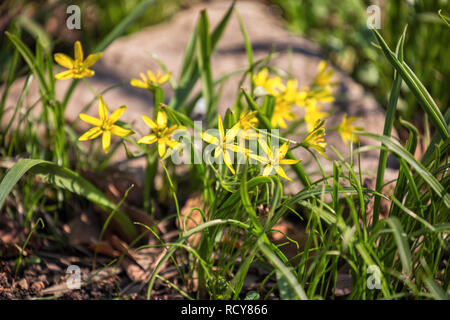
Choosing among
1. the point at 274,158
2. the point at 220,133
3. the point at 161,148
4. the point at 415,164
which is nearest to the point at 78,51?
the point at 161,148

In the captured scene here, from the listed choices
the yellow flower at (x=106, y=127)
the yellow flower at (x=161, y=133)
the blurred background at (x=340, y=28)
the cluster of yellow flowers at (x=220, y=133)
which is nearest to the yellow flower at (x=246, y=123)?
the cluster of yellow flowers at (x=220, y=133)

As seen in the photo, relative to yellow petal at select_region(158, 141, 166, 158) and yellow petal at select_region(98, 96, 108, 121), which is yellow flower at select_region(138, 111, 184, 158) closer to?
yellow petal at select_region(158, 141, 166, 158)

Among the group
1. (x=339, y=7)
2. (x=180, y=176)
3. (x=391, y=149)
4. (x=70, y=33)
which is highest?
(x=339, y=7)

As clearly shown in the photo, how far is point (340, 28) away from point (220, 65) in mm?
Result: 1055

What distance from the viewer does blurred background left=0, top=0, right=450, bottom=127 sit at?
2111mm

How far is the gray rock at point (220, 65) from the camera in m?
1.99

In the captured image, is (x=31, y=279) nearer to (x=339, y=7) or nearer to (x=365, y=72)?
(x=365, y=72)

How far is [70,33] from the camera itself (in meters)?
2.68

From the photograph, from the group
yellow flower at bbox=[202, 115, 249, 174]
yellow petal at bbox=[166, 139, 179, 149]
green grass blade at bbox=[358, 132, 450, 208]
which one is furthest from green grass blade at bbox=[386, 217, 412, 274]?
yellow petal at bbox=[166, 139, 179, 149]

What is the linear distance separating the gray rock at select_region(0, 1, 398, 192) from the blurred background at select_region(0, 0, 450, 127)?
19 centimetres

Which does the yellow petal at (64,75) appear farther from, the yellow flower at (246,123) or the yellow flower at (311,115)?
the yellow flower at (311,115)

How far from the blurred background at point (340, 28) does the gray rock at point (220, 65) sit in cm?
19

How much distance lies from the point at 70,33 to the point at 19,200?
5.10ft
